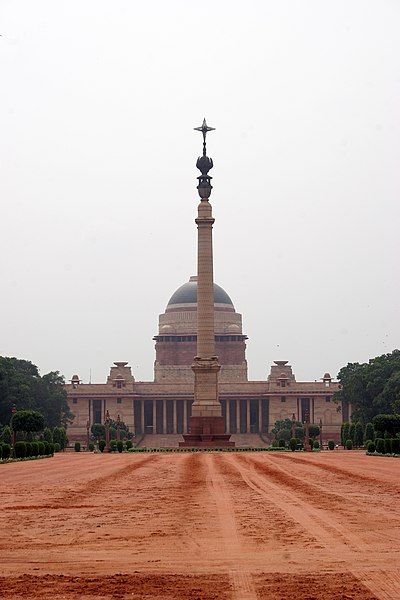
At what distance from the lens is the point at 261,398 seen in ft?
579

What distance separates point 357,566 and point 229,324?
179 metres

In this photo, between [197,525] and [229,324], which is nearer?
[197,525]

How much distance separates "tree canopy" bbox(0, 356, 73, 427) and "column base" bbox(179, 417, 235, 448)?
62.5 ft

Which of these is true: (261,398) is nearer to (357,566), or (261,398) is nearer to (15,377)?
(15,377)

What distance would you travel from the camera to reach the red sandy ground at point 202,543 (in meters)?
15.1

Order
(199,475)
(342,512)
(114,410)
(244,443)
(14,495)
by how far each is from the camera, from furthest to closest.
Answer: (114,410)
(244,443)
(199,475)
(14,495)
(342,512)

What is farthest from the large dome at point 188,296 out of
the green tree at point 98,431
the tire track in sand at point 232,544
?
the tire track in sand at point 232,544

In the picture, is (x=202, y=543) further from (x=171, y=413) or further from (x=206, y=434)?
(x=171, y=413)

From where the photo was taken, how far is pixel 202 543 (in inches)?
776

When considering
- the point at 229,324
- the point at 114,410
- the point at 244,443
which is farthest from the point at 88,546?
the point at 229,324

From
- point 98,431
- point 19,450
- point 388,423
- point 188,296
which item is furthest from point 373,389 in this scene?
point 188,296

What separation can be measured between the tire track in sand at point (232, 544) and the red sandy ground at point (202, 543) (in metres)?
0.02

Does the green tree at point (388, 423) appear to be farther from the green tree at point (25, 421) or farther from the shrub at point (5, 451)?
the shrub at point (5, 451)

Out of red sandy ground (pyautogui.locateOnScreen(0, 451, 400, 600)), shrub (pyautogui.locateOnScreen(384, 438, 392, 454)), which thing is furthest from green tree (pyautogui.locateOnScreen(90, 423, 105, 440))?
red sandy ground (pyautogui.locateOnScreen(0, 451, 400, 600))
